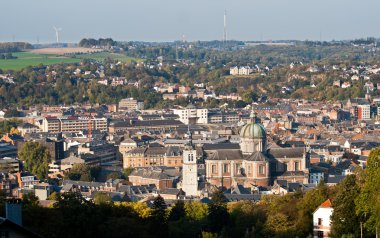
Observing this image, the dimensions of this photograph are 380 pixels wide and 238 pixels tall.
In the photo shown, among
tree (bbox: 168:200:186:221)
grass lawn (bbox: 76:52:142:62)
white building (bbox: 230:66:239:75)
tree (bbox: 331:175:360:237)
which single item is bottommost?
white building (bbox: 230:66:239:75)

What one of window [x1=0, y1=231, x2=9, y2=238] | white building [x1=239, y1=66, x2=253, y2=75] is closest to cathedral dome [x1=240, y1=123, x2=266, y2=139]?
window [x1=0, y1=231, x2=9, y2=238]

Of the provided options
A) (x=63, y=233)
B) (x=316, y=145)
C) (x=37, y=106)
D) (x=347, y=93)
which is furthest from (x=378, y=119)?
(x=63, y=233)

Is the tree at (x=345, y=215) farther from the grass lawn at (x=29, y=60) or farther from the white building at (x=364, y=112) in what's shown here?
the grass lawn at (x=29, y=60)

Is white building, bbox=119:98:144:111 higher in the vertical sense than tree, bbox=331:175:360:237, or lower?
lower

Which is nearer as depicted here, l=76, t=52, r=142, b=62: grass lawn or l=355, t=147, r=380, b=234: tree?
l=355, t=147, r=380, b=234: tree

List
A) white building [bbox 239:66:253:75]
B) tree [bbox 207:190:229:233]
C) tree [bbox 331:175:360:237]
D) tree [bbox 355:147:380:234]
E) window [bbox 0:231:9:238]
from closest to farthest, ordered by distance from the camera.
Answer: window [bbox 0:231:9:238] < tree [bbox 355:147:380:234] < tree [bbox 331:175:360:237] < tree [bbox 207:190:229:233] < white building [bbox 239:66:253:75]

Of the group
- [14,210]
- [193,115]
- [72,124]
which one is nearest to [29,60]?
→ [193,115]

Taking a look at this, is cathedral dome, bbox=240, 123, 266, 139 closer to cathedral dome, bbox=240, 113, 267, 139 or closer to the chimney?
cathedral dome, bbox=240, 113, 267, 139
